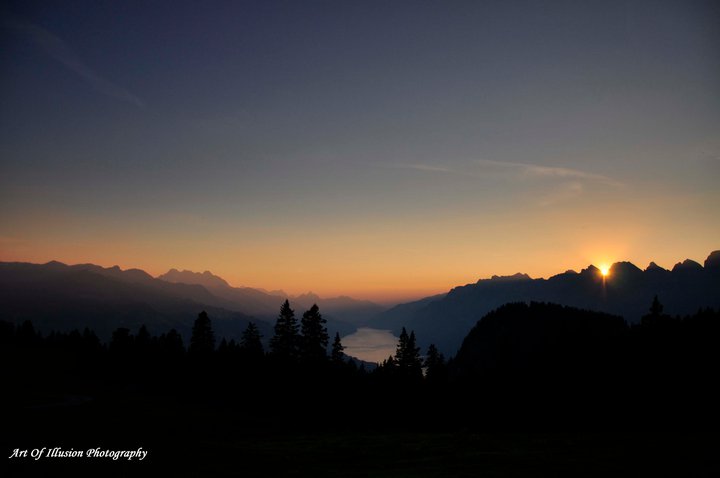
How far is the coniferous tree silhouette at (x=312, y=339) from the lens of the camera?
6241 centimetres

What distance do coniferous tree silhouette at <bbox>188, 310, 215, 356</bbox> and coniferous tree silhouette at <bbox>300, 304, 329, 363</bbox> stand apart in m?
14.5

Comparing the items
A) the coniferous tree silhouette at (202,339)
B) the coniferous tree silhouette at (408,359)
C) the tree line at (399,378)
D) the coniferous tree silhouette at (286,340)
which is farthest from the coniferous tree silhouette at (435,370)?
the coniferous tree silhouette at (202,339)

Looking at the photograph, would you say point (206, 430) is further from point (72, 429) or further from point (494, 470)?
point (494, 470)

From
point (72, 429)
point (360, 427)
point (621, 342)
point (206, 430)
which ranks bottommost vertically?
point (360, 427)

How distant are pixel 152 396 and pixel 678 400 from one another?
58.7 metres

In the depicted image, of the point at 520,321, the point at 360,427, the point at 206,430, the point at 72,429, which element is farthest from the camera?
the point at 520,321

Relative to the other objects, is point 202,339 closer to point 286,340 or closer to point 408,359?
point 286,340

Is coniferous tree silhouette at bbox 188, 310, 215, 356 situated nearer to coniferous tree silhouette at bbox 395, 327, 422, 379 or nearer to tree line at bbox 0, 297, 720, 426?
tree line at bbox 0, 297, 720, 426

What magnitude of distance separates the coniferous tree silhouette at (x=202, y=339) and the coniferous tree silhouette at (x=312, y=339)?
14.5 metres

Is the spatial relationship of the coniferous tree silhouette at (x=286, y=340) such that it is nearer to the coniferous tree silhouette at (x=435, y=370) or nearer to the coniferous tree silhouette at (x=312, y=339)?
the coniferous tree silhouette at (x=312, y=339)

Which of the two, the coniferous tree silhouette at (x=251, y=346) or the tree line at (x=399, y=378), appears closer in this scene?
the tree line at (x=399, y=378)

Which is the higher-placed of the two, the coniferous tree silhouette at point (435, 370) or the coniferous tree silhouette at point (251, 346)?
the coniferous tree silhouette at point (251, 346)

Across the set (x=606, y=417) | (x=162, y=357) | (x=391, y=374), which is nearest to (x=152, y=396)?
(x=162, y=357)

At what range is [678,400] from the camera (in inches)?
1805
